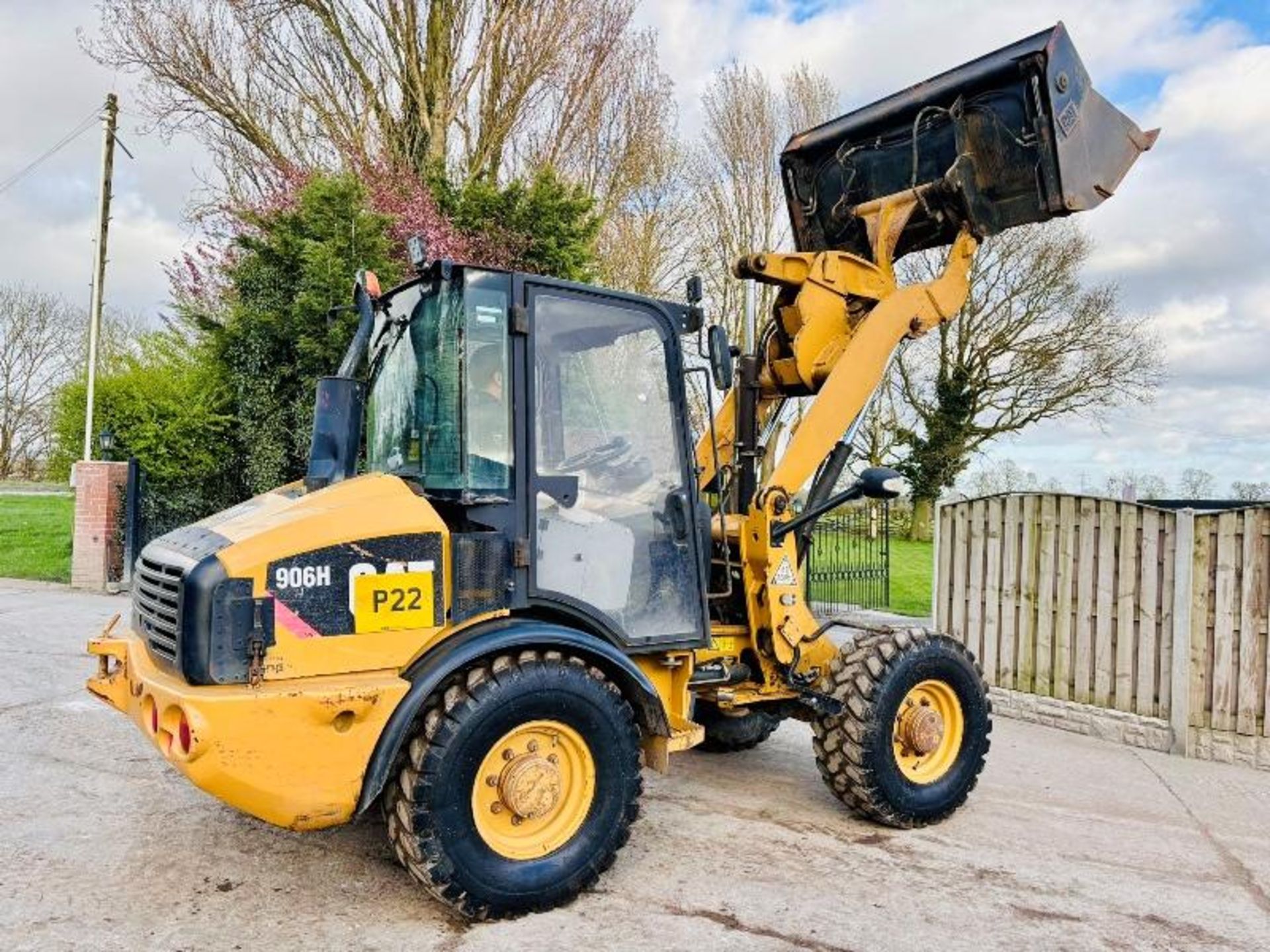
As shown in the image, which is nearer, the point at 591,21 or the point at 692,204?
the point at 591,21

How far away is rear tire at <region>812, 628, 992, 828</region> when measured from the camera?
4.44 m

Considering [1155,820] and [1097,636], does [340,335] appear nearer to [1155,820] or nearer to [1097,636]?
[1097,636]

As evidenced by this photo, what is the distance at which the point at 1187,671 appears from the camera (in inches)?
253

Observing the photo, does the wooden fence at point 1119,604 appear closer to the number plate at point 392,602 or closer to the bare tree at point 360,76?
the number plate at point 392,602

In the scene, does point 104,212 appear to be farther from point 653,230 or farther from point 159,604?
point 159,604

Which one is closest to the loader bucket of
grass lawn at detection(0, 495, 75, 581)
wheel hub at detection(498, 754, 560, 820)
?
wheel hub at detection(498, 754, 560, 820)

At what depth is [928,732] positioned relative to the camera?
15.2 feet

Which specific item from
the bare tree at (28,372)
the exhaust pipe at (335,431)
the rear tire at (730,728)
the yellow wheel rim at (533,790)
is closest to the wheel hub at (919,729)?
the rear tire at (730,728)

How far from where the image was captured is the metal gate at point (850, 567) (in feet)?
39.0

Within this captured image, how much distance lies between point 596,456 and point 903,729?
2062mm

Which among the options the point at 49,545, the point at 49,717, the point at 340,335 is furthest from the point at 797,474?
the point at 49,545

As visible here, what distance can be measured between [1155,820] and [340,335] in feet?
29.7

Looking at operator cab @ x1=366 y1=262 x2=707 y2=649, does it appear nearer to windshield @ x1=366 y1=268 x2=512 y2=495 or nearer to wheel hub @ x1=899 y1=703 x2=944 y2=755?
windshield @ x1=366 y1=268 x2=512 y2=495

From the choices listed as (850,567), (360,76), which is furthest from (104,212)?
(850,567)
